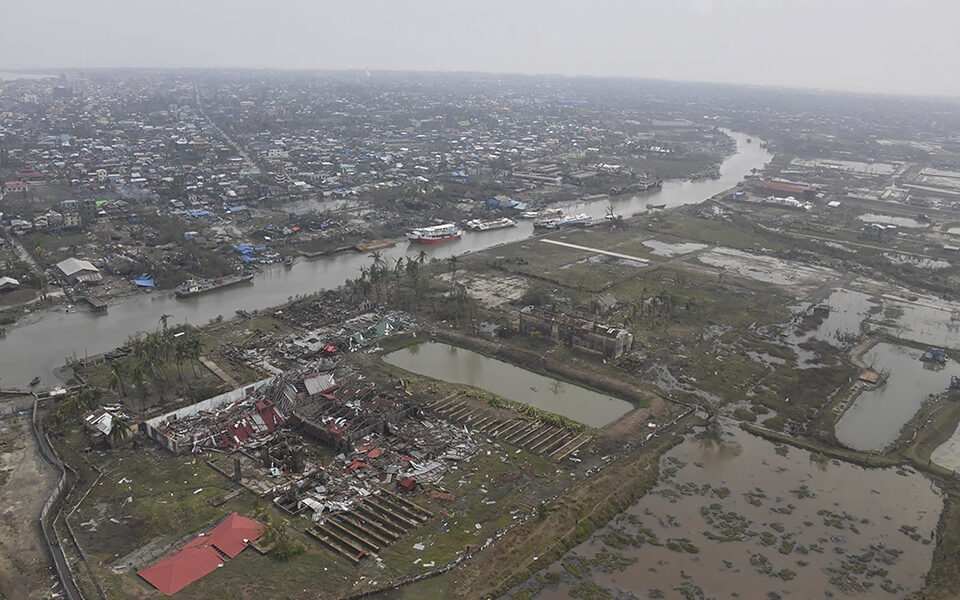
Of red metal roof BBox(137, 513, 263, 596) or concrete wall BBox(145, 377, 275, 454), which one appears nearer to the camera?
red metal roof BBox(137, 513, 263, 596)

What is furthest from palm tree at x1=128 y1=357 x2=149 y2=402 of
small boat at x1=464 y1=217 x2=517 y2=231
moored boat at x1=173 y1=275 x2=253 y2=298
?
small boat at x1=464 y1=217 x2=517 y2=231

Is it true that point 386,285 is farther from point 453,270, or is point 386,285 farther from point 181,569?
point 181,569

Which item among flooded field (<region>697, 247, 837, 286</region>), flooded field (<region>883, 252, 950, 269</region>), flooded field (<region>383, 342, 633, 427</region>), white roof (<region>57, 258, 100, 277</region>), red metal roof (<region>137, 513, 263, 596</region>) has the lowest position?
flooded field (<region>383, 342, 633, 427</region>)

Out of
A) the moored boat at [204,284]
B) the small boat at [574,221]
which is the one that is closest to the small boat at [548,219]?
the small boat at [574,221]

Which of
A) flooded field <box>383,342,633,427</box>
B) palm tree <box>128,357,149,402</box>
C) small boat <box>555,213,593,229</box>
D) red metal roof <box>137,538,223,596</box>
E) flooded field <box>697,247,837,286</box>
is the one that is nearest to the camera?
red metal roof <box>137,538,223,596</box>

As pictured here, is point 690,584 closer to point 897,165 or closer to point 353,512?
point 353,512

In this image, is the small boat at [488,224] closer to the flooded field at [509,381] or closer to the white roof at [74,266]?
the flooded field at [509,381]

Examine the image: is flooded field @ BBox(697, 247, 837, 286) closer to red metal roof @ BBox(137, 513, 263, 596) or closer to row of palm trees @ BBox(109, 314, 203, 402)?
row of palm trees @ BBox(109, 314, 203, 402)
